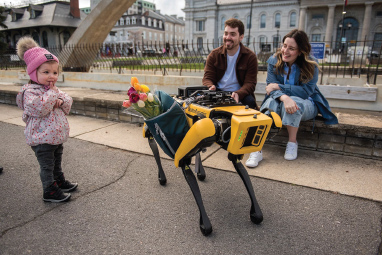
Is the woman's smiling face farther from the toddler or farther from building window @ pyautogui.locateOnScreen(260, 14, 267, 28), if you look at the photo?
building window @ pyautogui.locateOnScreen(260, 14, 267, 28)

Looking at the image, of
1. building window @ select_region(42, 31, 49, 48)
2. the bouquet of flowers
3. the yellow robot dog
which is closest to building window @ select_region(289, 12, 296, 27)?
building window @ select_region(42, 31, 49, 48)

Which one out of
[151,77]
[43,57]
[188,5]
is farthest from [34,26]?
[43,57]

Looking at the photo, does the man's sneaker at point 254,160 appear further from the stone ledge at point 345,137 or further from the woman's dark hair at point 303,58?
the woman's dark hair at point 303,58

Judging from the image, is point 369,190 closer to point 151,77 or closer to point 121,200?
point 121,200

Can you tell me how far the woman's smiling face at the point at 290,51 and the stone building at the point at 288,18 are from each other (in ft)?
154

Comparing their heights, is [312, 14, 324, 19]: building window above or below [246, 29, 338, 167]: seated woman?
above

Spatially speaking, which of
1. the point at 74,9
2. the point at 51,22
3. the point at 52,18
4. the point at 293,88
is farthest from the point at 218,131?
the point at 52,18

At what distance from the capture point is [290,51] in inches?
128

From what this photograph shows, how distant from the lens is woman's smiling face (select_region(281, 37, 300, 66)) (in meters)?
3.21

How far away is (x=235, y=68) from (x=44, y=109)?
2423mm

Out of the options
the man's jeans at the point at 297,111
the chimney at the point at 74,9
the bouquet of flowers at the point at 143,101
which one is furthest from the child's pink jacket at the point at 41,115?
the chimney at the point at 74,9

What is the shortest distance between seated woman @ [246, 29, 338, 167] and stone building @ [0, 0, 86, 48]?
4396 centimetres

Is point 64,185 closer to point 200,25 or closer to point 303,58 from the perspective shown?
point 303,58

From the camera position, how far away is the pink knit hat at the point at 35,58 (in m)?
2.28
